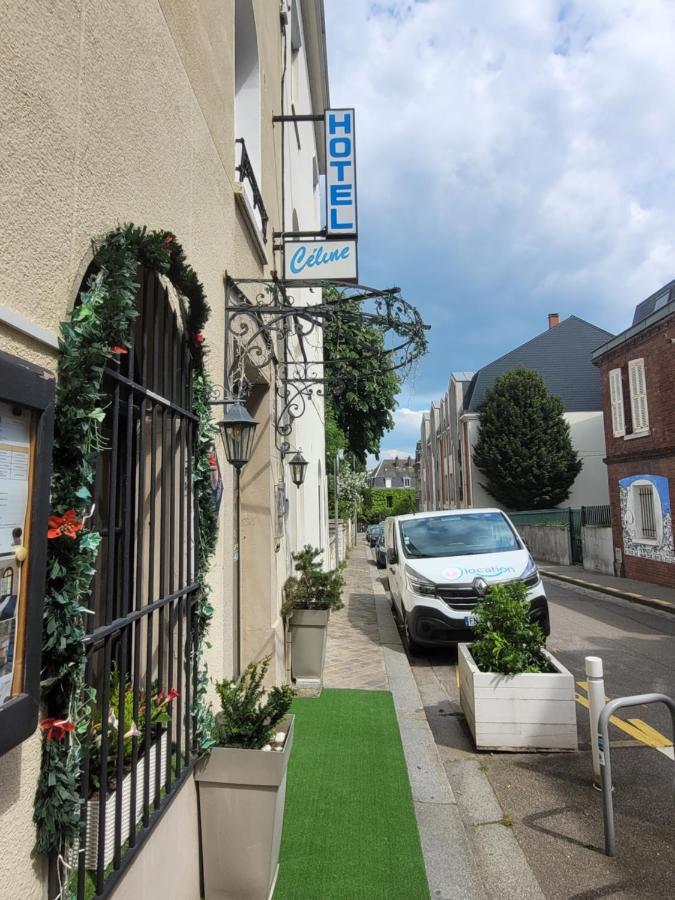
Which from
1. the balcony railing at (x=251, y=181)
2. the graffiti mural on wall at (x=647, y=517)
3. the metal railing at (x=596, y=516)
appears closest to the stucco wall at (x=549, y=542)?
the metal railing at (x=596, y=516)

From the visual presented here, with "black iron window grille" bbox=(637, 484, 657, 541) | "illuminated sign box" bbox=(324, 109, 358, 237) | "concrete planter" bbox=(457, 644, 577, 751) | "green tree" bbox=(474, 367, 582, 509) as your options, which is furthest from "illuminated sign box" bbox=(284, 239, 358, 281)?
"green tree" bbox=(474, 367, 582, 509)

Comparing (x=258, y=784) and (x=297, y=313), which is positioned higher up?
(x=297, y=313)

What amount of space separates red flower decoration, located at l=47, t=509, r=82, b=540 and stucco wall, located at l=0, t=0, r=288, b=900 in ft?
1.46

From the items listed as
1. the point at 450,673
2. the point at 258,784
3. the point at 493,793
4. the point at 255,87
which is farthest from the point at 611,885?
the point at 255,87

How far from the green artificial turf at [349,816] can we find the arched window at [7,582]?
2435 mm

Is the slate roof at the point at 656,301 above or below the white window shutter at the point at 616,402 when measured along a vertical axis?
above

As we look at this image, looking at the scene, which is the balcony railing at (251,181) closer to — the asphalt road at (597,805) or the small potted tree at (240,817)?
the small potted tree at (240,817)

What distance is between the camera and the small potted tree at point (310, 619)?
6.35 m

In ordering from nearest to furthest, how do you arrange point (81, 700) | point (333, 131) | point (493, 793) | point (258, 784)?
point (81, 700) → point (258, 784) → point (493, 793) → point (333, 131)

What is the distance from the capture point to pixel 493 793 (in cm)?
398

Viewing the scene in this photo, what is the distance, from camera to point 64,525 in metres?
1.58

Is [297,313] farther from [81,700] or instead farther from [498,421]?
[498,421]

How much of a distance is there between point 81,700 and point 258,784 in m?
1.35

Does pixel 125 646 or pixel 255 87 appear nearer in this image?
pixel 125 646
